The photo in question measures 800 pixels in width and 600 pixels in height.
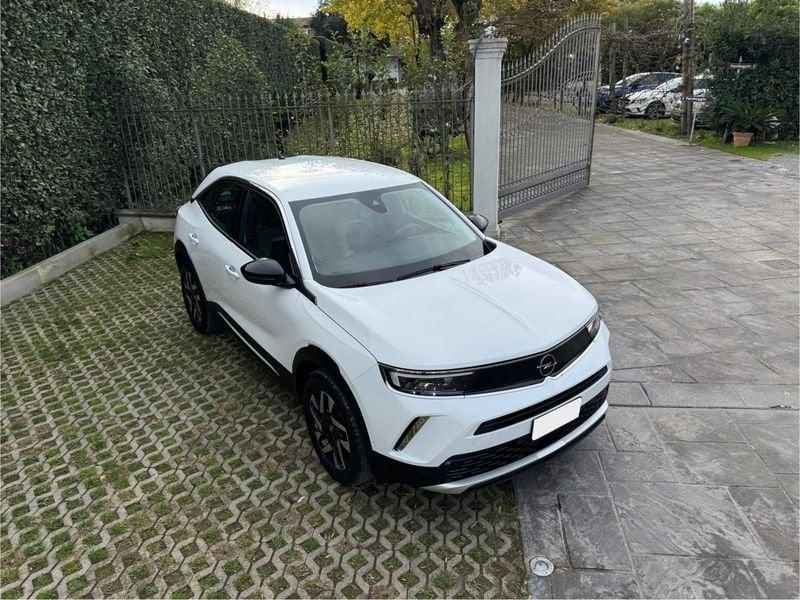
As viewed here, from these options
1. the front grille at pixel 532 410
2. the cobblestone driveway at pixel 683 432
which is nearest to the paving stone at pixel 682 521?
the cobblestone driveway at pixel 683 432

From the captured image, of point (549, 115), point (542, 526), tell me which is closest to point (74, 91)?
point (549, 115)

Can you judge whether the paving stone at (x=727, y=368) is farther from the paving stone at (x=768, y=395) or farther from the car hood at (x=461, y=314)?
the car hood at (x=461, y=314)

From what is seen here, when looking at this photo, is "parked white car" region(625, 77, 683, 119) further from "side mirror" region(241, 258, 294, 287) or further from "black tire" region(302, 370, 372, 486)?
"black tire" region(302, 370, 372, 486)

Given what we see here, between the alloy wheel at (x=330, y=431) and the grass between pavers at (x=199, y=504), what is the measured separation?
0.20 metres

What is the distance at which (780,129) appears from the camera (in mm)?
13398

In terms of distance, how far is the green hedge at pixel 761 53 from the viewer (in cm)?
1289

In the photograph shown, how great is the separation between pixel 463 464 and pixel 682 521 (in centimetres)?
120

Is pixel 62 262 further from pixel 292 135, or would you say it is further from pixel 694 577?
pixel 694 577

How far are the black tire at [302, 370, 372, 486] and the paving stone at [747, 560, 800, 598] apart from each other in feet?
5.91

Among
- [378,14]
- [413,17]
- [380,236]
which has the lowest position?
[380,236]

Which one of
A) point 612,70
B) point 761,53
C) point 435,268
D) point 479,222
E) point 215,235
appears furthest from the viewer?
point 612,70

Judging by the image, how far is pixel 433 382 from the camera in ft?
7.84

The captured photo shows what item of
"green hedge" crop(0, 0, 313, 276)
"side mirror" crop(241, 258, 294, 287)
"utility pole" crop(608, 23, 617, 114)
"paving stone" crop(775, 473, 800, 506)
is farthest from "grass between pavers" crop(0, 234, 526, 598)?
"utility pole" crop(608, 23, 617, 114)

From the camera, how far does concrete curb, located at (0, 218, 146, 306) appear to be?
5812mm
